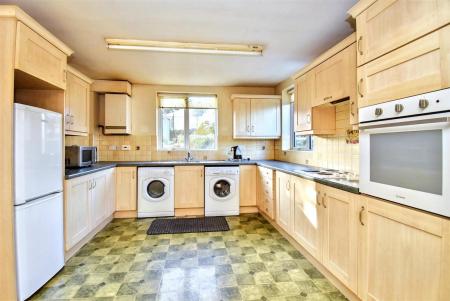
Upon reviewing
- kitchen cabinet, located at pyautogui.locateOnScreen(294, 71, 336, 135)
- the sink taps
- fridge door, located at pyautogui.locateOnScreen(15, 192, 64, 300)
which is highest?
kitchen cabinet, located at pyautogui.locateOnScreen(294, 71, 336, 135)

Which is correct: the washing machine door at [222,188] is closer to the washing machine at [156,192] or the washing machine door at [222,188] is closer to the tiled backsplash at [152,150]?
the washing machine at [156,192]

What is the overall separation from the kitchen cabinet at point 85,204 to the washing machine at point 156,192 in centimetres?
45

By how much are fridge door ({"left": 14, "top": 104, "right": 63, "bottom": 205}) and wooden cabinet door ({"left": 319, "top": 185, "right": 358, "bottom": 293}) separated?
2363 mm

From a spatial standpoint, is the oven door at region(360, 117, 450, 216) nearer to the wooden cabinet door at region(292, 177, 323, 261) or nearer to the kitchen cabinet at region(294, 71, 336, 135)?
the wooden cabinet door at region(292, 177, 323, 261)

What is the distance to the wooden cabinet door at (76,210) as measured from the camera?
2.32m

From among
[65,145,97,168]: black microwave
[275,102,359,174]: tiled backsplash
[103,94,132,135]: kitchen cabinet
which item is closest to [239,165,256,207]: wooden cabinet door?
[275,102,359,174]: tiled backsplash

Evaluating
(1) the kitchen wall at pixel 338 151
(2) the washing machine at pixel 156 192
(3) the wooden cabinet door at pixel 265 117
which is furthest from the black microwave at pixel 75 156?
(1) the kitchen wall at pixel 338 151

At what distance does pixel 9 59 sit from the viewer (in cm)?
164

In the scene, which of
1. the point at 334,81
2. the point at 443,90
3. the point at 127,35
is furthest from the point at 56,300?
the point at 334,81

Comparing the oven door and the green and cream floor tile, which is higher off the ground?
the oven door

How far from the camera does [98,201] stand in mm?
3049

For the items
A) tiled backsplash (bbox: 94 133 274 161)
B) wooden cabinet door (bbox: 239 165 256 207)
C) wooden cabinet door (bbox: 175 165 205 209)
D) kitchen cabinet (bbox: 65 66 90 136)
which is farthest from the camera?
tiled backsplash (bbox: 94 133 274 161)

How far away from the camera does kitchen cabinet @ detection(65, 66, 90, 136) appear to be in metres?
2.90

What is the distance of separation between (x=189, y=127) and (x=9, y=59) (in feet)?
9.82
